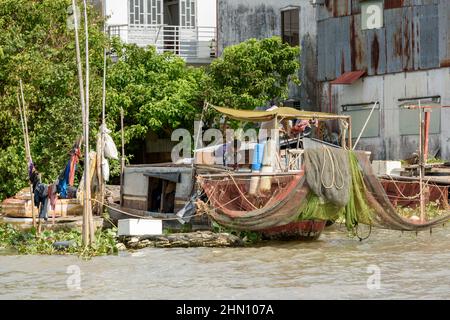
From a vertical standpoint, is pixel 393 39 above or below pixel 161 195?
above

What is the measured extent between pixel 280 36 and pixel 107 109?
6256 mm

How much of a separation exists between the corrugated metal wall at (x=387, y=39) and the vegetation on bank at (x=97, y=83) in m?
1.07

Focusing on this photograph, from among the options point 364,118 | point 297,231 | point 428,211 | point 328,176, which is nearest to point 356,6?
point 364,118

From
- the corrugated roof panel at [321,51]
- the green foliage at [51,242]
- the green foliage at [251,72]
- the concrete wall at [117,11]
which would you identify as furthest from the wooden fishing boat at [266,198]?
the concrete wall at [117,11]

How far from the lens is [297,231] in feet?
65.8

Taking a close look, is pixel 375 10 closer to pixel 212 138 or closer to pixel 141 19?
pixel 212 138

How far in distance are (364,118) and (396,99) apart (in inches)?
41.9

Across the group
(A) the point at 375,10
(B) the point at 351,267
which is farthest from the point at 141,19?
(B) the point at 351,267

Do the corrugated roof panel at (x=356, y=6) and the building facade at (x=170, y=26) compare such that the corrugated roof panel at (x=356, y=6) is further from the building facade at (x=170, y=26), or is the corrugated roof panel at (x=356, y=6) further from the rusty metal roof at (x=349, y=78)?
the building facade at (x=170, y=26)

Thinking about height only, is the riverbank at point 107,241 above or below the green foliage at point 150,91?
below

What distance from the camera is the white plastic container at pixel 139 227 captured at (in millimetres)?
19641

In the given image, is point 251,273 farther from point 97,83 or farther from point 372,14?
point 372,14

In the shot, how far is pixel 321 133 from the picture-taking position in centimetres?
2861
